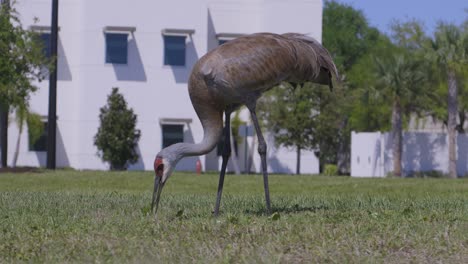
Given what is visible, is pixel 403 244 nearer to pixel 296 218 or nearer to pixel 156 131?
pixel 296 218

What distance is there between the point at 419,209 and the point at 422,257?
4.18 meters

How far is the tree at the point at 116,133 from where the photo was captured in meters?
48.5

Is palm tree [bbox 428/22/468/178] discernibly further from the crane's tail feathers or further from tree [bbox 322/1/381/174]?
the crane's tail feathers

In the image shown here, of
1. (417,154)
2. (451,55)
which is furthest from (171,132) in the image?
(451,55)

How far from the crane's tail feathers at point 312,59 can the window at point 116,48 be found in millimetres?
39525

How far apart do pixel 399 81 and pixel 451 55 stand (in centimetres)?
285

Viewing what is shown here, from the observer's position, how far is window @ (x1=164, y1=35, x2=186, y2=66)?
51.5 meters

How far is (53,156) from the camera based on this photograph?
1510 inches

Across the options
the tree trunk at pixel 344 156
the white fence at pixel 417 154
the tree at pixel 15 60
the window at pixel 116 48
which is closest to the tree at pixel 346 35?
the tree trunk at pixel 344 156

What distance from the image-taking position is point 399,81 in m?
50.3

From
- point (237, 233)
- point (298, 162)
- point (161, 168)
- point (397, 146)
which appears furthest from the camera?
point (298, 162)

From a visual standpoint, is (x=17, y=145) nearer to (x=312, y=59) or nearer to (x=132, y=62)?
(x=132, y=62)

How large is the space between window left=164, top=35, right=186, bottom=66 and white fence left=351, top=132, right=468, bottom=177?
10.9 metres

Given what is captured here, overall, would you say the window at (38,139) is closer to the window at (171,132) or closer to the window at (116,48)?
the window at (116,48)
